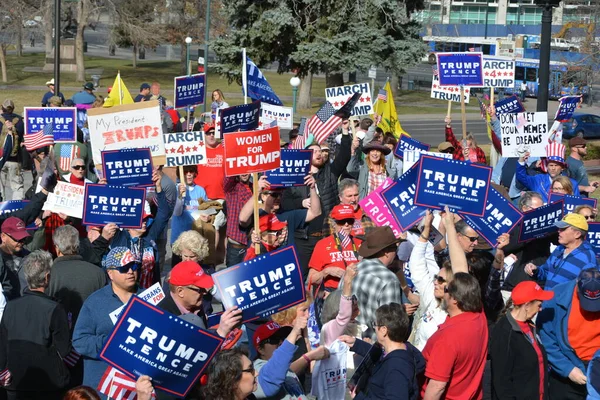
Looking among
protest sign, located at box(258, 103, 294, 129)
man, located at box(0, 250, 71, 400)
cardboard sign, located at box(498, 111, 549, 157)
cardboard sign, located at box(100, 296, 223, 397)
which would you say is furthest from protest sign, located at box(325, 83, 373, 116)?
cardboard sign, located at box(100, 296, 223, 397)

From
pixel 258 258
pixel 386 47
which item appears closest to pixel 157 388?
pixel 258 258

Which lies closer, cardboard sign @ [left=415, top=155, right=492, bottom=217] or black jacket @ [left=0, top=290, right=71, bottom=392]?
black jacket @ [left=0, top=290, right=71, bottom=392]

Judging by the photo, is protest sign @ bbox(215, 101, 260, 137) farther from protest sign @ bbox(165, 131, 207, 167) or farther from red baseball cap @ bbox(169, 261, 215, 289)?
red baseball cap @ bbox(169, 261, 215, 289)

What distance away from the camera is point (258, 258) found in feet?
22.4

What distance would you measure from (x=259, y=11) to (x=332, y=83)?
3904mm

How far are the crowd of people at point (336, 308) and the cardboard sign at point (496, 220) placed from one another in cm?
9

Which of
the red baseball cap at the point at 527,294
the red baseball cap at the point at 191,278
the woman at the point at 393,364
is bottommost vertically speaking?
the woman at the point at 393,364

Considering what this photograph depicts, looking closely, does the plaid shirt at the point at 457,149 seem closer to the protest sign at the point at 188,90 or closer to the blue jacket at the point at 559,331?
the protest sign at the point at 188,90

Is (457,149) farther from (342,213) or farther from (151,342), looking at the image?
(151,342)

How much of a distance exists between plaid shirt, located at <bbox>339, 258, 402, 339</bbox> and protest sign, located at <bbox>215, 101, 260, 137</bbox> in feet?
15.5

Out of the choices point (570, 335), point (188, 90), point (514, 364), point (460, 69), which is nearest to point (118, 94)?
point (188, 90)

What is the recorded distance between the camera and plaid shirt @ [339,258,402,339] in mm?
7496

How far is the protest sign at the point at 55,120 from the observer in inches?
550

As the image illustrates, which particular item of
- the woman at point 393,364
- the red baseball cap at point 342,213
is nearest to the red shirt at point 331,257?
the red baseball cap at point 342,213
